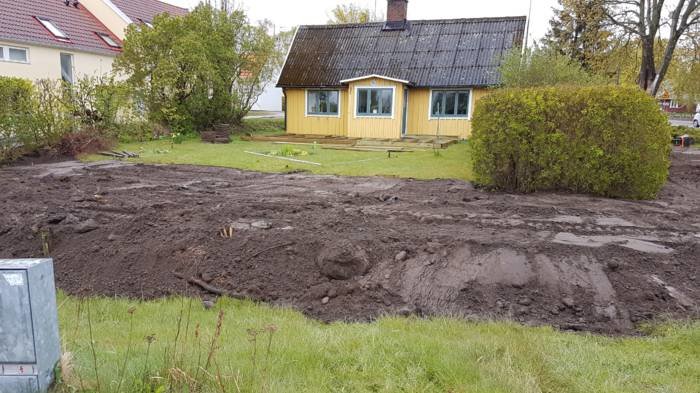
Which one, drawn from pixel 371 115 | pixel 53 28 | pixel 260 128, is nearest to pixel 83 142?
pixel 53 28

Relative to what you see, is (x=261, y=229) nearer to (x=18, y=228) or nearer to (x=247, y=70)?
(x=18, y=228)

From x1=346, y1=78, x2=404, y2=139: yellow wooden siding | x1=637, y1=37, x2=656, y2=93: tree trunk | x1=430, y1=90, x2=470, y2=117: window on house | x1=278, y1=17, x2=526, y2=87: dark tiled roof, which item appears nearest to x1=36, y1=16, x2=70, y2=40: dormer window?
x1=278, y1=17, x2=526, y2=87: dark tiled roof

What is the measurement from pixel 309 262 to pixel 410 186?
4931 mm

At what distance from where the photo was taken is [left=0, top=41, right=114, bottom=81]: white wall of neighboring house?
2008cm

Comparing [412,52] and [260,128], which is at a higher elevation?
[412,52]

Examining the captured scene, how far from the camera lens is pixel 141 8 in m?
29.0

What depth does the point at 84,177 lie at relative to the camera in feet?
37.1

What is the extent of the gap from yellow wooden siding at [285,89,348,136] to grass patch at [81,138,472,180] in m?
4.66

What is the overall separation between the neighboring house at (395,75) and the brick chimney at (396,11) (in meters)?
0.05

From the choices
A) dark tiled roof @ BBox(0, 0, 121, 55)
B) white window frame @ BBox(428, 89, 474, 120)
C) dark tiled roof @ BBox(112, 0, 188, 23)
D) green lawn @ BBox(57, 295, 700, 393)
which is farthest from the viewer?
dark tiled roof @ BBox(112, 0, 188, 23)

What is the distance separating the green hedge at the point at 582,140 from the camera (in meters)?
9.04

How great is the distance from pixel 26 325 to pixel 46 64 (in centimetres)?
2322

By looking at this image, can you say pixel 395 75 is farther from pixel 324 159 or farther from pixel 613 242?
pixel 613 242

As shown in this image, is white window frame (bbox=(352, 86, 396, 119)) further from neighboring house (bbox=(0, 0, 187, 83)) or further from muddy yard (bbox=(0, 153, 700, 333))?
muddy yard (bbox=(0, 153, 700, 333))
